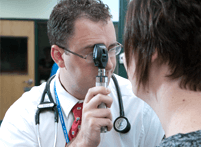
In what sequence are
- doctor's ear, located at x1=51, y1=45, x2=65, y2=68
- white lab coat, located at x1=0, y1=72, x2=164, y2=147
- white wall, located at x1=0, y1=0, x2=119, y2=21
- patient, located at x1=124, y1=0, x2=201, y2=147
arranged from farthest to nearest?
white wall, located at x1=0, y1=0, x2=119, y2=21 < doctor's ear, located at x1=51, y1=45, x2=65, y2=68 < white lab coat, located at x1=0, y1=72, x2=164, y2=147 < patient, located at x1=124, y1=0, x2=201, y2=147

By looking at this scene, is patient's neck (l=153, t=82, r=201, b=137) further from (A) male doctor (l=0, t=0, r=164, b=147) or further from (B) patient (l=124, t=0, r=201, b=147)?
(A) male doctor (l=0, t=0, r=164, b=147)

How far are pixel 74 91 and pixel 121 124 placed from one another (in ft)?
1.14

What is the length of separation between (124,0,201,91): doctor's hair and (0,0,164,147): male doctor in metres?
0.41

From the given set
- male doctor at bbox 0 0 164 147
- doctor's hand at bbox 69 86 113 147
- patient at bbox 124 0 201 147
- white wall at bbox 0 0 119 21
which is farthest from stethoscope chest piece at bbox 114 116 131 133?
white wall at bbox 0 0 119 21

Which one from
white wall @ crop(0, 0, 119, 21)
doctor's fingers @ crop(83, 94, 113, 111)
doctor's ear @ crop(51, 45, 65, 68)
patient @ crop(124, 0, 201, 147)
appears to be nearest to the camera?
patient @ crop(124, 0, 201, 147)

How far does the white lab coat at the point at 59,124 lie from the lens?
1089mm

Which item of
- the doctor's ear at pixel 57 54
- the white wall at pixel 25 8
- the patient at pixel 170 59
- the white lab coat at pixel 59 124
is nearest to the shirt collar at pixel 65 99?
the white lab coat at pixel 59 124

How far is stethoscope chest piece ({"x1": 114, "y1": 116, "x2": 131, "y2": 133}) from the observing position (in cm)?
112

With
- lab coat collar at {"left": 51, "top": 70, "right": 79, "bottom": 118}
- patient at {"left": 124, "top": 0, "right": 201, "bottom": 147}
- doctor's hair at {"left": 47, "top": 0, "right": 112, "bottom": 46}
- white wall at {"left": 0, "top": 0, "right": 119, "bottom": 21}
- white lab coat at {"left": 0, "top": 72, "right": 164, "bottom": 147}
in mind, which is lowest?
white lab coat at {"left": 0, "top": 72, "right": 164, "bottom": 147}

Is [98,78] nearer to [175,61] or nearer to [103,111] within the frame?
[103,111]

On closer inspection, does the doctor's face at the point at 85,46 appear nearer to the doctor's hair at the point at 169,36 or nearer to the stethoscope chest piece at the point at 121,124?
the stethoscope chest piece at the point at 121,124

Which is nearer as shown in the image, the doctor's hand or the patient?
the patient

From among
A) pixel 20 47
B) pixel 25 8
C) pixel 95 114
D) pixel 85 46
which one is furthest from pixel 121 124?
pixel 25 8

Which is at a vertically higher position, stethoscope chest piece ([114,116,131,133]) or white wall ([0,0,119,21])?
white wall ([0,0,119,21])
